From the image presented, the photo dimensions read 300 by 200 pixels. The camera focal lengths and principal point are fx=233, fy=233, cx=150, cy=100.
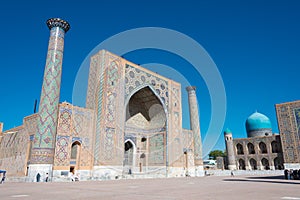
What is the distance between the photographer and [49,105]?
11.0 metres

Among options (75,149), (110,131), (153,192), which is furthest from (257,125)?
(153,192)

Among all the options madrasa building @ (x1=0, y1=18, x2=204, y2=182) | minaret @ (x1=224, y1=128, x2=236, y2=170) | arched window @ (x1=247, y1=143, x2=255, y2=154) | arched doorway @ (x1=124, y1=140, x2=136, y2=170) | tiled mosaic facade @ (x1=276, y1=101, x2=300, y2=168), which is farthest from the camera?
arched window @ (x1=247, y1=143, x2=255, y2=154)

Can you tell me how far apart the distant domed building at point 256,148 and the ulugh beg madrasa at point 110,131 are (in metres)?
6.86

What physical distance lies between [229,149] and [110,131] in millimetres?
22752

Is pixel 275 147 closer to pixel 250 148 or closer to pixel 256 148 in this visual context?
pixel 256 148

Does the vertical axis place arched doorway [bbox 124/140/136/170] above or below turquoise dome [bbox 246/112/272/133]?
below

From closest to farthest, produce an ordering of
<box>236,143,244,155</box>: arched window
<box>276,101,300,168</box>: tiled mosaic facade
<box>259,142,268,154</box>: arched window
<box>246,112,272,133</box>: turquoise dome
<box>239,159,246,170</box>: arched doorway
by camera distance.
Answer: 1. <box>276,101,300,168</box>: tiled mosaic facade
2. <box>259,142,268,154</box>: arched window
3. <box>239,159,246,170</box>: arched doorway
4. <box>236,143,244,155</box>: arched window
5. <box>246,112,272,133</box>: turquoise dome

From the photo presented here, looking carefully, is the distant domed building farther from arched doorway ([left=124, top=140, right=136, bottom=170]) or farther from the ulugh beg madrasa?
arched doorway ([left=124, top=140, right=136, bottom=170])

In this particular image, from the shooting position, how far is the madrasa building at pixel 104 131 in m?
11.1

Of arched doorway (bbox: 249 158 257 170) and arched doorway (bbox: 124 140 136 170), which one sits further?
arched doorway (bbox: 249 158 257 170)

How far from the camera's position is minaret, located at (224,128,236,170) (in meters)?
30.0

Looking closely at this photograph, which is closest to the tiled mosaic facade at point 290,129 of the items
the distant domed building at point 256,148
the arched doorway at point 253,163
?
the distant domed building at point 256,148

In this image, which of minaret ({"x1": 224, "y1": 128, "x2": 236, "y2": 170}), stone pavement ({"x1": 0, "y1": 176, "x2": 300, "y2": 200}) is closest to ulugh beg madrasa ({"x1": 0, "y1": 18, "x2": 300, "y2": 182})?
stone pavement ({"x1": 0, "y1": 176, "x2": 300, "y2": 200})

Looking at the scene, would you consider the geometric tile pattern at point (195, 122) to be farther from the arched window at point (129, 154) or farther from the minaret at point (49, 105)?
the minaret at point (49, 105)
